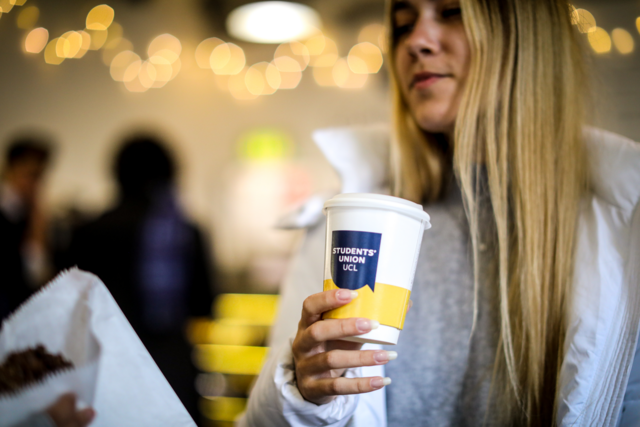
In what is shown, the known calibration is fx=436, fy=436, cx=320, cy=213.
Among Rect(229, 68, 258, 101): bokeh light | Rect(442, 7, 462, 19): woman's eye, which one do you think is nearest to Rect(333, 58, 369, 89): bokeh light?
Rect(229, 68, 258, 101): bokeh light

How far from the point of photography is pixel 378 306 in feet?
2.06

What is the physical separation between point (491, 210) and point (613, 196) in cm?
24

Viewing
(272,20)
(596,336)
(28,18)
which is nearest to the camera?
(596,336)

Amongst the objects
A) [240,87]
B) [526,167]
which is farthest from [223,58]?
[526,167]

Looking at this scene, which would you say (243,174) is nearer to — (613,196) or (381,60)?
(381,60)

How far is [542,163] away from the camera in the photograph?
0.89 metres

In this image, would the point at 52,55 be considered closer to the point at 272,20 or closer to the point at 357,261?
the point at 272,20

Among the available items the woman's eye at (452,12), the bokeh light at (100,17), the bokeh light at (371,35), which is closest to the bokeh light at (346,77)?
the bokeh light at (371,35)

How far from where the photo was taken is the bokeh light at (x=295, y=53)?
12.7 feet

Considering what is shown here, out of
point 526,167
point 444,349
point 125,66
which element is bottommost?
point 444,349

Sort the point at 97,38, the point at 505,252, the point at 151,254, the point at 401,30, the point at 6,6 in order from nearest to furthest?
1. the point at 505,252
2. the point at 401,30
3. the point at 151,254
4. the point at 6,6
5. the point at 97,38

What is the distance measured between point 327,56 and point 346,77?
248mm

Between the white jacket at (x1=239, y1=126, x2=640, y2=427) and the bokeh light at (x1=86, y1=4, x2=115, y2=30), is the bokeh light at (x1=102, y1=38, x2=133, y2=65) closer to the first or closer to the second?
the bokeh light at (x1=86, y1=4, x2=115, y2=30)

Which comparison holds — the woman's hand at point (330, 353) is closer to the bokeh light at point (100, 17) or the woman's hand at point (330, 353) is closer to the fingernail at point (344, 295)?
the fingernail at point (344, 295)
